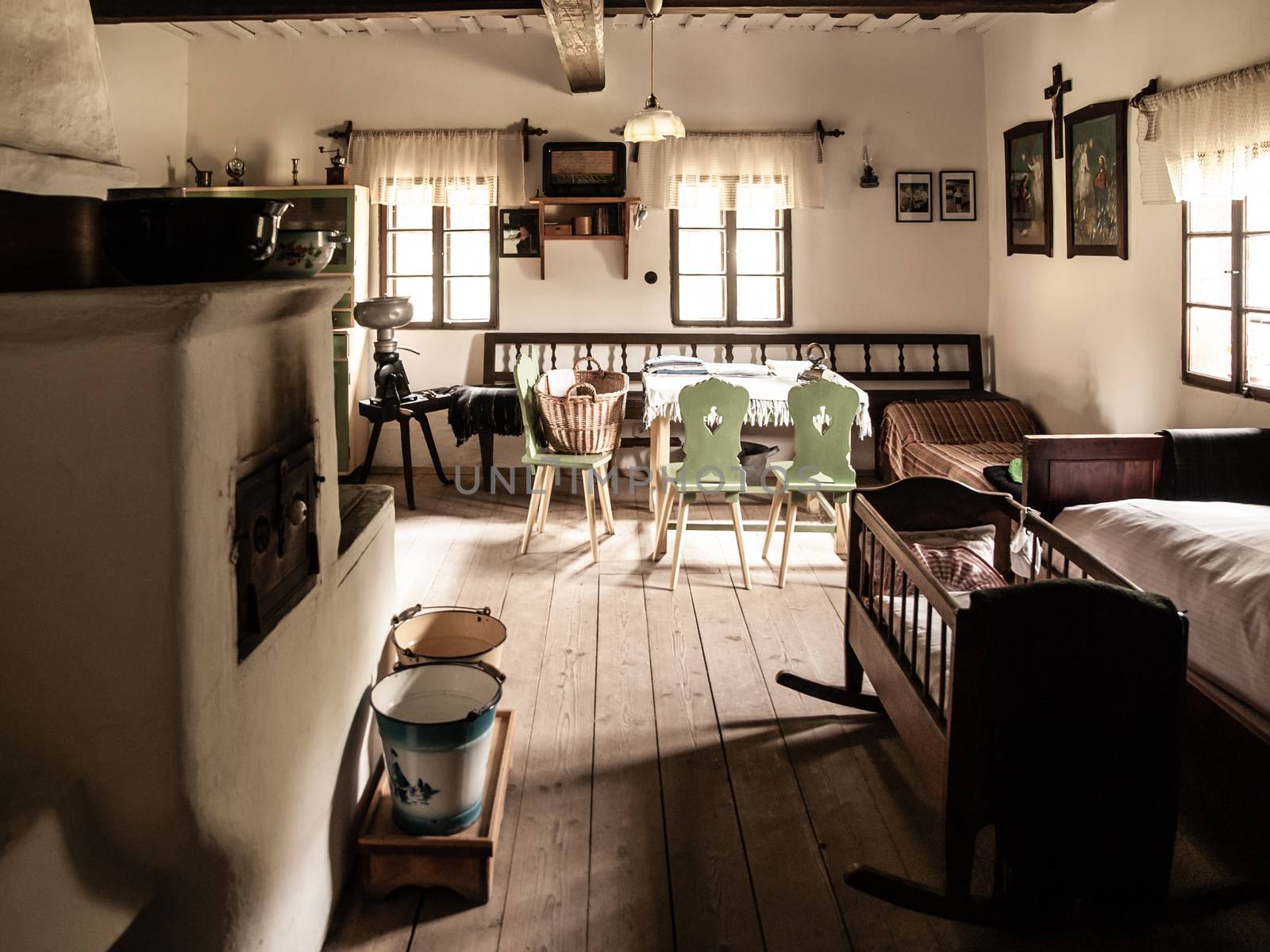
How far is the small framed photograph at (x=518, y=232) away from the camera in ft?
23.7

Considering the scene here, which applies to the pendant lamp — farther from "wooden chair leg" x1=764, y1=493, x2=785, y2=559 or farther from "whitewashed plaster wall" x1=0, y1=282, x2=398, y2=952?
"whitewashed plaster wall" x1=0, y1=282, x2=398, y2=952

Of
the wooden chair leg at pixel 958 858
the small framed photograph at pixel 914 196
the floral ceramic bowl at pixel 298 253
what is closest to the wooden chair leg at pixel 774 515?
the wooden chair leg at pixel 958 858

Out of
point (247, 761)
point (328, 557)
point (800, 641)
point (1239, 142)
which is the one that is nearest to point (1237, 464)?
point (1239, 142)

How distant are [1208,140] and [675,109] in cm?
363

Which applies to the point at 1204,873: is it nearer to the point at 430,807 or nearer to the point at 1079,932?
the point at 1079,932

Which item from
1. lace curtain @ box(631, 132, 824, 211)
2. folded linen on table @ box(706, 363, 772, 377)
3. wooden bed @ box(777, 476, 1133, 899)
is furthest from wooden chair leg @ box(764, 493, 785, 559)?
lace curtain @ box(631, 132, 824, 211)

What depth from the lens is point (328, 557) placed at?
90.1 inches

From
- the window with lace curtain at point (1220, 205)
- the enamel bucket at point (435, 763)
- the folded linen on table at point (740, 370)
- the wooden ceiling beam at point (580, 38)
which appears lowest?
the enamel bucket at point (435, 763)

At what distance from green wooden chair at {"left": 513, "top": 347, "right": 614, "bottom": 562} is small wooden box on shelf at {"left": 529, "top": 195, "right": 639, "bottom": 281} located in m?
1.92

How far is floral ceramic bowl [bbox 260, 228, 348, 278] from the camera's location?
82.2 inches

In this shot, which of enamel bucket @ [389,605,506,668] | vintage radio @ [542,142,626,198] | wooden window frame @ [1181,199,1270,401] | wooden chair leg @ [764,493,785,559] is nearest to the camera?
enamel bucket @ [389,605,506,668]

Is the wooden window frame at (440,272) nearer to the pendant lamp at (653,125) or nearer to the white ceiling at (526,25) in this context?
the white ceiling at (526,25)

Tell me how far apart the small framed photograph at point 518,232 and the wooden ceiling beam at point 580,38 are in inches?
35.6

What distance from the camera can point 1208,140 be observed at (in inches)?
174
